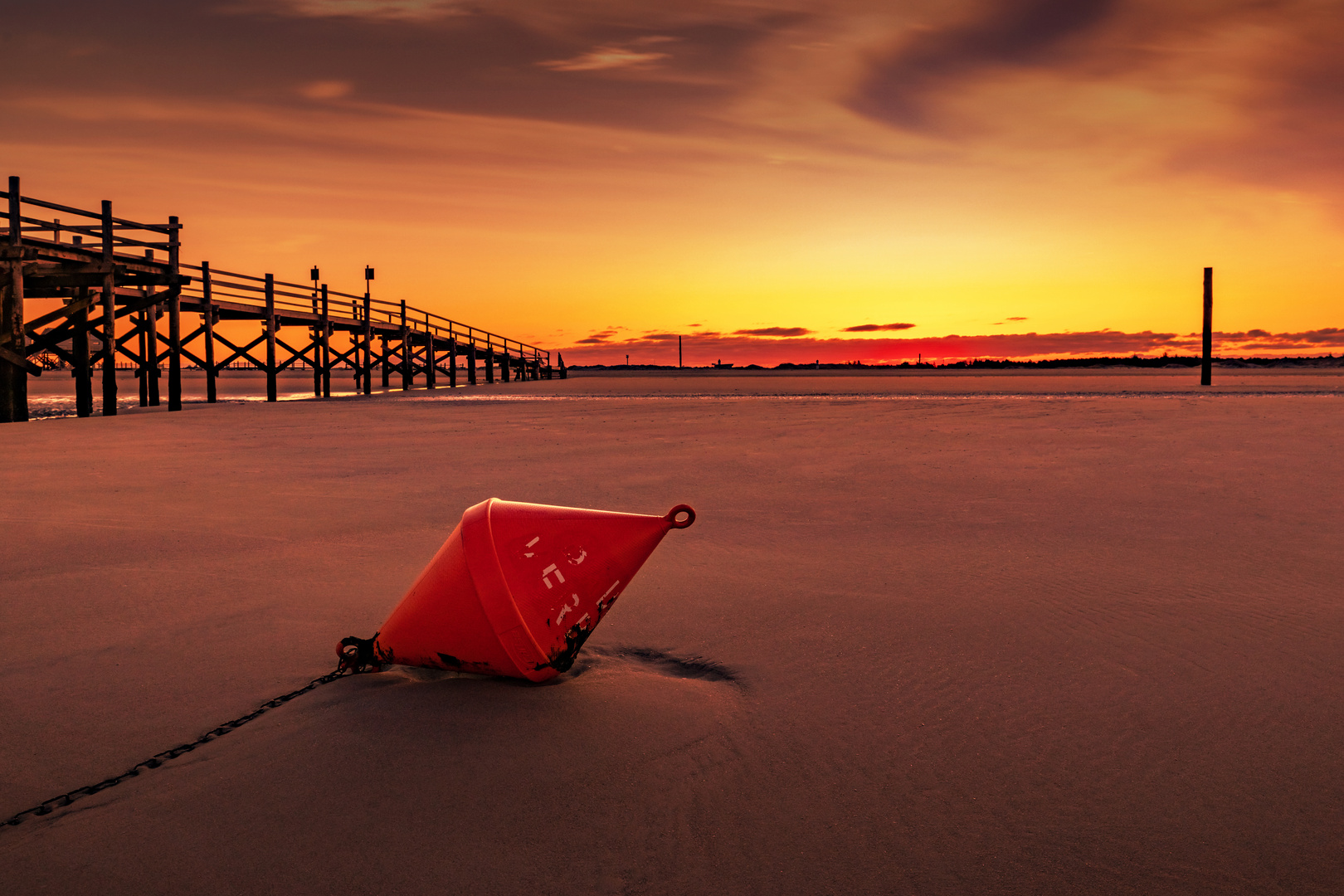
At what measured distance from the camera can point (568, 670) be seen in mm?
2928

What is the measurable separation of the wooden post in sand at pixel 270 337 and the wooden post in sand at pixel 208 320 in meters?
1.47

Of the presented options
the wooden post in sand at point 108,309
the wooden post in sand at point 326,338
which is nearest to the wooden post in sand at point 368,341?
the wooden post in sand at point 326,338

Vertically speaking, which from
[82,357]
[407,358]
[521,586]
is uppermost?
[407,358]

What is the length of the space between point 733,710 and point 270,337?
2584 centimetres

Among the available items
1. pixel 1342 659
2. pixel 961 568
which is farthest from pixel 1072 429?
pixel 1342 659

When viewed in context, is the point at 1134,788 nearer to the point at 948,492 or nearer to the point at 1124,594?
the point at 1124,594

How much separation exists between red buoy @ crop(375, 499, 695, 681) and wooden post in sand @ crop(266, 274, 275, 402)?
2401 cm

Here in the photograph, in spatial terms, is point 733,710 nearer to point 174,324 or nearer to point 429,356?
point 174,324

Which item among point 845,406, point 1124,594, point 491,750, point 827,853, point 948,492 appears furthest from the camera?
point 845,406

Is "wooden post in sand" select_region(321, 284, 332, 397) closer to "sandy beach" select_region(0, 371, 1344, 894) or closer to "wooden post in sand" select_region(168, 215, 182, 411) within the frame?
"wooden post in sand" select_region(168, 215, 182, 411)

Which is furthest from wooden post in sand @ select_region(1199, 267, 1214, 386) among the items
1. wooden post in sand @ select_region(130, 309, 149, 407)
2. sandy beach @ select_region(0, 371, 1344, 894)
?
wooden post in sand @ select_region(130, 309, 149, 407)

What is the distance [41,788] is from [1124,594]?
412 cm

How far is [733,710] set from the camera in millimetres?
2689

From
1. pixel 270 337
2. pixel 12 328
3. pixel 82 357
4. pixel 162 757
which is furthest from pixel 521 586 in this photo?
pixel 270 337
